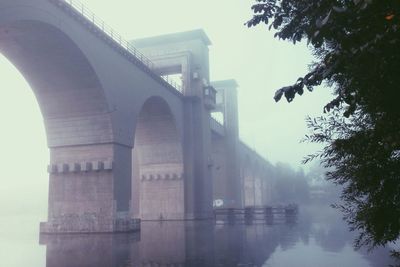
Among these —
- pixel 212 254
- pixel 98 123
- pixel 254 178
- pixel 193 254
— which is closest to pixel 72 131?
pixel 98 123

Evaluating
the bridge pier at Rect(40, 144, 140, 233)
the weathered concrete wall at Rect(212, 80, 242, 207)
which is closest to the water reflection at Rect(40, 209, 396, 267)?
the bridge pier at Rect(40, 144, 140, 233)

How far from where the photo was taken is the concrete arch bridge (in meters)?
21.3

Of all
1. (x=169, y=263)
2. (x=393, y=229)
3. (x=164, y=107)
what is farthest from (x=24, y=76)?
(x=393, y=229)

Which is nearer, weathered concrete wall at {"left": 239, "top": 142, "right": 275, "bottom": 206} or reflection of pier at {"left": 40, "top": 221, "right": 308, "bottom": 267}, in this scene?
reflection of pier at {"left": 40, "top": 221, "right": 308, "bottom": 267}

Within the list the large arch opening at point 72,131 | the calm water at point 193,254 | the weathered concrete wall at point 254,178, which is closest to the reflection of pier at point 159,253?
the calm water at point 193,254

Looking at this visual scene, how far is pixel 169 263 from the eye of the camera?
476 inches

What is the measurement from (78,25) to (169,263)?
1509 cm

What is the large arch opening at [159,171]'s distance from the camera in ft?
125

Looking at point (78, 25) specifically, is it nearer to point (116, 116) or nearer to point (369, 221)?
point (116, 116)

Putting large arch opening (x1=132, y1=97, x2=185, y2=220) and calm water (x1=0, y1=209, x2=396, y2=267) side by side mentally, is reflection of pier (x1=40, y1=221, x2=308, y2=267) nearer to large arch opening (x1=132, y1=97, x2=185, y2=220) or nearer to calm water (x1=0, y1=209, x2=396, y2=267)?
calm water (x1=0, y1=209, x2=396, y2=267)

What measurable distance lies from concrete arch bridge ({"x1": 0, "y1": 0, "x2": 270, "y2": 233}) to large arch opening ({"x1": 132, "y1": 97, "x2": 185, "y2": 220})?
9 cm

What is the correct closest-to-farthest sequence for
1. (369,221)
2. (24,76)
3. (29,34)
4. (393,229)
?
(393,229), (369,221), (29,34), (24,76)

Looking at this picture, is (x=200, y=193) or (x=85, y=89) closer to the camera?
(x=85, y=89)

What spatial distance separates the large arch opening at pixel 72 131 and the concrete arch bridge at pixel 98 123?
0.06 meters
